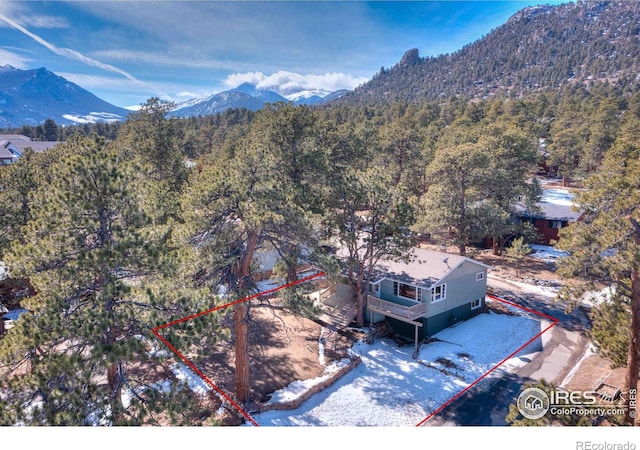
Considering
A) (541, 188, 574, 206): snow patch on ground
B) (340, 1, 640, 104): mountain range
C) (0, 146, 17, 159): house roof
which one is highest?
(340, 1, 640, 104): mountain range

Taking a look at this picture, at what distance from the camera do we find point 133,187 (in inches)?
327

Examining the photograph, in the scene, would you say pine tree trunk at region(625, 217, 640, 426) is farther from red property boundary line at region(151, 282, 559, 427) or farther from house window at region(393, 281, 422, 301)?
house window at region(393, 281, 422, 301)

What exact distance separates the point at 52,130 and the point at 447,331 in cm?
10956

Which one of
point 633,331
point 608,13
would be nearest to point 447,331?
point 633,331

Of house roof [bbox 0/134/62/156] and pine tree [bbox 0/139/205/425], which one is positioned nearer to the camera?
pine tree [bbox 0/139/205/425]

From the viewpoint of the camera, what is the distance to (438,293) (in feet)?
59.1

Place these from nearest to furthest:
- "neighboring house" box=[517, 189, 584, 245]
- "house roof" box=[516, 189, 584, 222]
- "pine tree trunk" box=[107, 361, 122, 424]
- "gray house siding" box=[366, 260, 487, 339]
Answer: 1. "pine tree trunk" box=[107, 361, 122, 424]
2. "gray house siding" box=[366, 260, 487, 339]
3. "house roof" box=[516, 189, 584, 222]
4. "neighboring house" box=[517, 189, 584, 245]

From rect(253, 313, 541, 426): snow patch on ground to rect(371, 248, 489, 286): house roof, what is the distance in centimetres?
306

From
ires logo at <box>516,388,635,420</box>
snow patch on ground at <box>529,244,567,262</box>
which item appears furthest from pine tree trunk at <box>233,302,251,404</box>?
snow patch on ground at <box>529,244,567,262</box>

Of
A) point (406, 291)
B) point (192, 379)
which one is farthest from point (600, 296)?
point (192, 379)

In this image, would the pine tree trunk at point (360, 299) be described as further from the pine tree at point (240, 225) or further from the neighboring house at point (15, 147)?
→ the neighboring house at point (15, 147)

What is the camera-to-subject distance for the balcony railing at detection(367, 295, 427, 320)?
17156mm

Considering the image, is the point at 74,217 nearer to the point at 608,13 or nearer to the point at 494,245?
the point at 494,245

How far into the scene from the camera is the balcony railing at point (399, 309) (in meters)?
17.2
